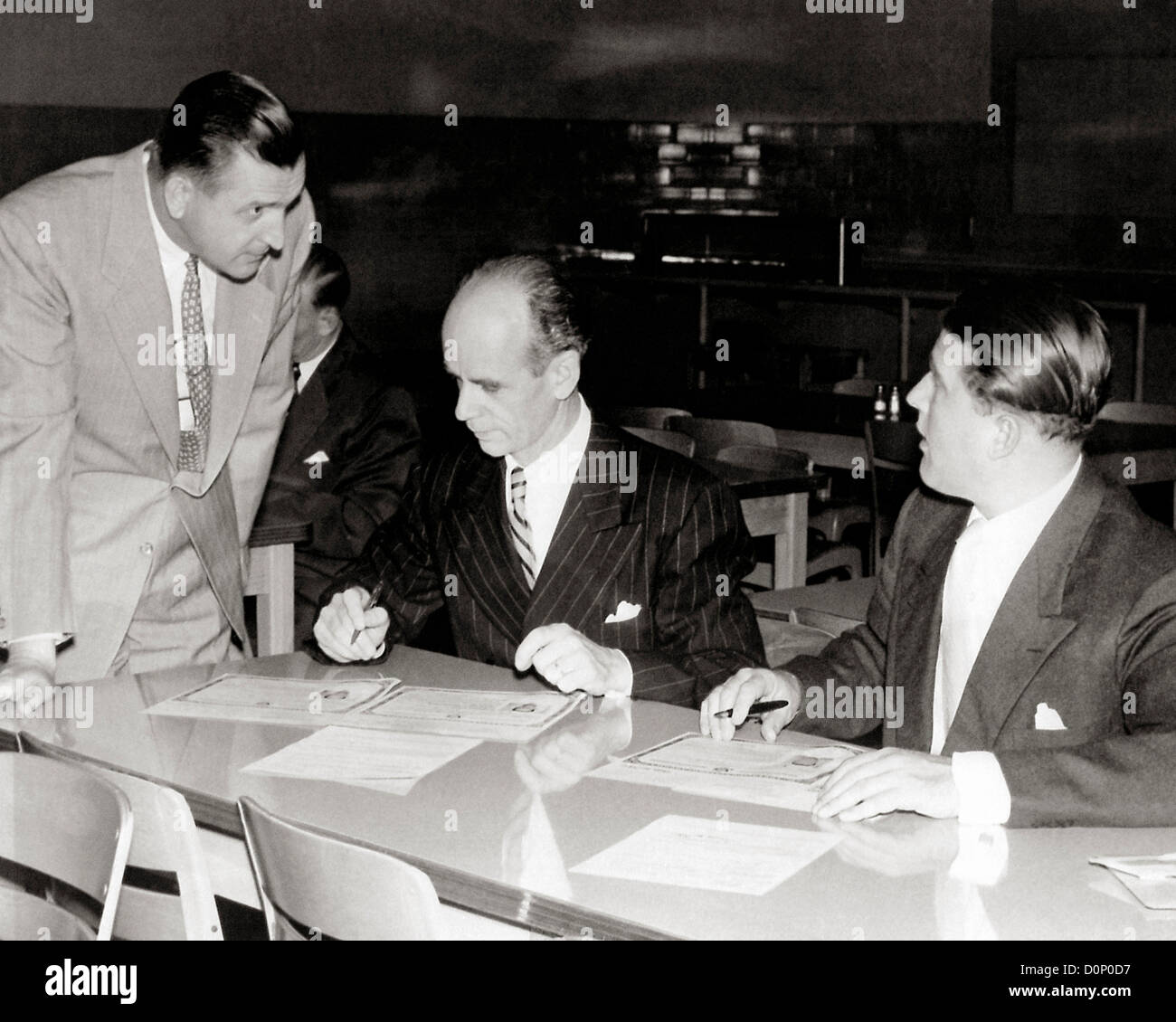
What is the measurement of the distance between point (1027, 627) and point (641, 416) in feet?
14.0

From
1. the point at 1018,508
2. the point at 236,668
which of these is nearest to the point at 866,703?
the point at 1018,508

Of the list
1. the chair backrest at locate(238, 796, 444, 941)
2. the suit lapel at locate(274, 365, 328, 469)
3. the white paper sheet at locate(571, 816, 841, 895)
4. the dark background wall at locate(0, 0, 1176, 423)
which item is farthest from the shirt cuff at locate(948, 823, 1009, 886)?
the dark background wall at locate(0, 0, 1176, 423)

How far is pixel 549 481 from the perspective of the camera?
252 centimetres

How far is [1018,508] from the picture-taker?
6.64 feet

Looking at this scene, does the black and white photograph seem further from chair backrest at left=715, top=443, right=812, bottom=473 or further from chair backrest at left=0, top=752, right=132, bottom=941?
chair backrest at left=715, top=443, right=812, bottom=473

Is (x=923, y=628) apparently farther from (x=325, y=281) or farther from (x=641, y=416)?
(x=641, y=416)

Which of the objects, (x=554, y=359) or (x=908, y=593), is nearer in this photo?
(x=908, y=593)

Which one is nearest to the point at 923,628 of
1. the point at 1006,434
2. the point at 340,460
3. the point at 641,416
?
the point at 1006,434

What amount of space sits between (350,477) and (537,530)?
1.83 meters

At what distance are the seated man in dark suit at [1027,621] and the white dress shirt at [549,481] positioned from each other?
0.52 metres

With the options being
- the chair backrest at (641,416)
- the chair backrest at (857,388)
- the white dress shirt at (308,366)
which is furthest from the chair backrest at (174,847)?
the chair backrest at (857,388)

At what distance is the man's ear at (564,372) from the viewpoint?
242 centimetres

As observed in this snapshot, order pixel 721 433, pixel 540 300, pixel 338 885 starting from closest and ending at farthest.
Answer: pixel 338 885, pixel 540 300, pixel 721 433
